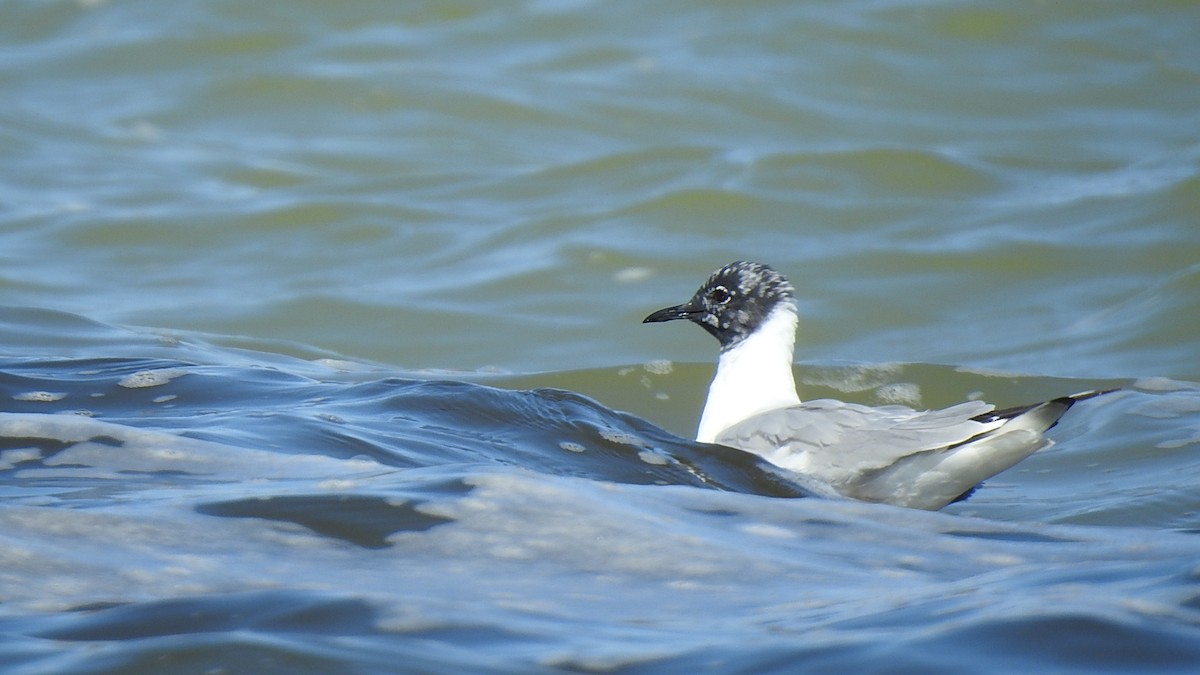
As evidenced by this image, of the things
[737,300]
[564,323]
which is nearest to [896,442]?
[737,300]

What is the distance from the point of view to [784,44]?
51.6ft

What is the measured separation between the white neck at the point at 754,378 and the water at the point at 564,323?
51 cm

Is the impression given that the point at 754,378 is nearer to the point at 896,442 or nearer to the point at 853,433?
the point at 853,433

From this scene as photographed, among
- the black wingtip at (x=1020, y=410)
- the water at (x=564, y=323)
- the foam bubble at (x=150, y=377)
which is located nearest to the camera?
the water at (x=564, y=323)

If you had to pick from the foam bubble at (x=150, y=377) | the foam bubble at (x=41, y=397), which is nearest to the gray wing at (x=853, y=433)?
the foam bubble at (x=150, y=377)

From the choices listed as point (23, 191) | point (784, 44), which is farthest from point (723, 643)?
point (784, 44)

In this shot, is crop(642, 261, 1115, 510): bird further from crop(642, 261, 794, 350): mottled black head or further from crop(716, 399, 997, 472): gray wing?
crop(642, 261, 794, 350): mottled black head

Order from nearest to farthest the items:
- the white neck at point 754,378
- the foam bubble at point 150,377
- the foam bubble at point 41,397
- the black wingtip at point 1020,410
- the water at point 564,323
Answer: the water at point 564,323 < the black wingtip at point 1020,410 < the foam bubble at point 41,397 < the foam bubble at point 150,377 < the white neck at point 754,378

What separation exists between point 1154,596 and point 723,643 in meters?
1.06

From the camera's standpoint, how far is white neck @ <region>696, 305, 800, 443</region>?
7.18m

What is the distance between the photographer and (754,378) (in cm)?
730

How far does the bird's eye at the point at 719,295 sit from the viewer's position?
7.72 metres

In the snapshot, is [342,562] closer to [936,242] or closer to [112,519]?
[112,519]

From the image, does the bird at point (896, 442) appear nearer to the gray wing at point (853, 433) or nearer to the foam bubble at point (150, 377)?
the gray wing at point (853, 433)
